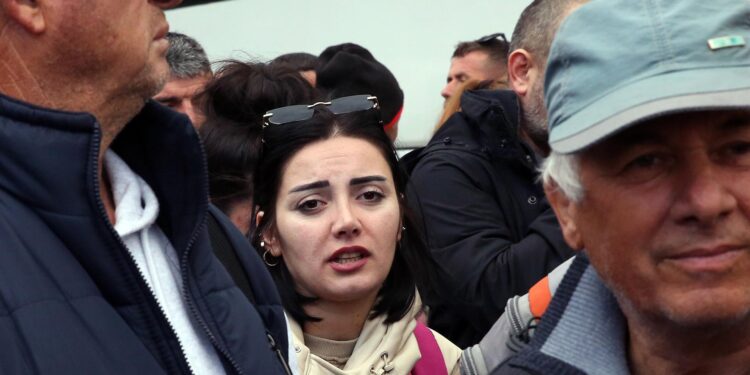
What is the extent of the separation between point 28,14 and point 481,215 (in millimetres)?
1814

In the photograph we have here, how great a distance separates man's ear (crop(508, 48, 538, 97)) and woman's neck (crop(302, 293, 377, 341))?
907 millimetres

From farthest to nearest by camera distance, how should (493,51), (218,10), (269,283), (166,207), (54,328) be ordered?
1. (218,10)
2. (493,51)
3. (269,283)
4. (166,207)
5. (54,328)

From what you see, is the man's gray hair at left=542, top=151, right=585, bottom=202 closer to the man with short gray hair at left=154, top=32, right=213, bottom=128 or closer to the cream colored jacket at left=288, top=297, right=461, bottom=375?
the cream colored jacket at left=288, top=297, right=461, bottom=375

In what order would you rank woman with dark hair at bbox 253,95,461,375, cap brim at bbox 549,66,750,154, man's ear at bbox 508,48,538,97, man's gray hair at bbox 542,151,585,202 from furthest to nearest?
1. man's ear at bbox 508,48,538,97
2. woman with dark hair at bbox 253,95,461,375
3. man's gray hair at bbox 542,151,585,202
4. cap brim at bbox 549,66,750,154

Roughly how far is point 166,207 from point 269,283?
35cm

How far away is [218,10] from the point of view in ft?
23.0

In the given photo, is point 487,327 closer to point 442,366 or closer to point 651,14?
point 442,366

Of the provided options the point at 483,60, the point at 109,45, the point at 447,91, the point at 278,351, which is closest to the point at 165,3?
the point at 109,45

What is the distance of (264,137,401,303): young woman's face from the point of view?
3.14 meters

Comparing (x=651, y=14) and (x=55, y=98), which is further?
(x=55, y=98)

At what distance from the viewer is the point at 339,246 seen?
10.3 feet

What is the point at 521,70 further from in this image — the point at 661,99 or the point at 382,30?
the point at 382,30

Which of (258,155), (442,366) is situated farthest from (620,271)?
(258,155)

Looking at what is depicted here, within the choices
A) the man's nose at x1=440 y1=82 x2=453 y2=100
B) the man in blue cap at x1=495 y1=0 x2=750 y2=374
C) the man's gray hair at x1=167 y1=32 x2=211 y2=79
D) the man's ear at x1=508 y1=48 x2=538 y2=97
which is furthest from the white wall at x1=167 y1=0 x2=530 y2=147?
the man in blue cap at x1=495 y1=0 x2=750 y2=374
